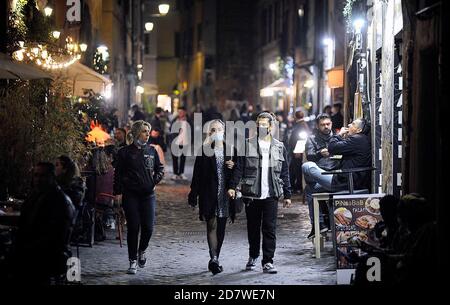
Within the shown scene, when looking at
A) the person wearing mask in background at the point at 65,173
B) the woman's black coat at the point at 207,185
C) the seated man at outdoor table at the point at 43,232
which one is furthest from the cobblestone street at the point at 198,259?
the seated man at outdoor table at the point at 43,232

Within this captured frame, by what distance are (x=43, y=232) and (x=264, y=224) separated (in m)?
4.14

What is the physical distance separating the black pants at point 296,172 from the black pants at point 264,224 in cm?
1006

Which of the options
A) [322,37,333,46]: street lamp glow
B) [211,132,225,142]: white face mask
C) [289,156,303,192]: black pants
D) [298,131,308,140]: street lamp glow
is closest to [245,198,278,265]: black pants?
[211,132,225,142]: white face mask

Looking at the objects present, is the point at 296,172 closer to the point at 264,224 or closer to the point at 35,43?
the point at 35,43

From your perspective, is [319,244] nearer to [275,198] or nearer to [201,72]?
[275,198]

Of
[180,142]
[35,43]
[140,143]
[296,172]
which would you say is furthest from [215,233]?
[180,142]

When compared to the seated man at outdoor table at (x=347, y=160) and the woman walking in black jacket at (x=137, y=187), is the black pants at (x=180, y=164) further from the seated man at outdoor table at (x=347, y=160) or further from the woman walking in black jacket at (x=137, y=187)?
the woman walking in black jacket at (x=137, y=187)

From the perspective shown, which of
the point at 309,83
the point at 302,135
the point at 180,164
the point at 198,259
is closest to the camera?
the point at 198,259

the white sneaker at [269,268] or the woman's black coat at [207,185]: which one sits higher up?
the woman's black coat at [207,185]

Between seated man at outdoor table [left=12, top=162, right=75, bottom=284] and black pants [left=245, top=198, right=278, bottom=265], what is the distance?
12.1 feet

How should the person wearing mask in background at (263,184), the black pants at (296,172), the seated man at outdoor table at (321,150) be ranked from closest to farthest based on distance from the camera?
the person wearing mask in background at (263,184)
the seated man at outdoor table at (321,150)
the black pants at (296,172)

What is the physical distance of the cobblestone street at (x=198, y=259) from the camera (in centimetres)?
1207

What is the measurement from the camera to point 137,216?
12.7 meters

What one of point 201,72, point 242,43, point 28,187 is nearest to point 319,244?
point 28,187
